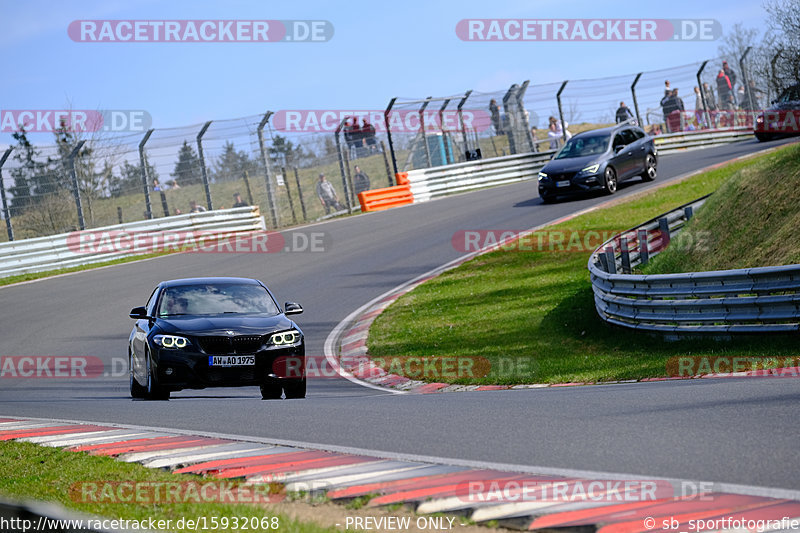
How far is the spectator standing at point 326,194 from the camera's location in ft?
99.4

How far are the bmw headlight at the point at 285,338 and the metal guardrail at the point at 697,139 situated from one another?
88.9 ft

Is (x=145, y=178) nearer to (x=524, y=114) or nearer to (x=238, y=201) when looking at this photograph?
(x=238, y=201)

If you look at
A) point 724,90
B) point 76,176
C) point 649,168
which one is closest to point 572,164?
point 649,168

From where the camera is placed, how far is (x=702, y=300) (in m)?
11.3

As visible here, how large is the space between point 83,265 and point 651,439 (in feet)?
66.1

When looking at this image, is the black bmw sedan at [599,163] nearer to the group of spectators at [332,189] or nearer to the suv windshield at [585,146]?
the suv windshield at [585,146]

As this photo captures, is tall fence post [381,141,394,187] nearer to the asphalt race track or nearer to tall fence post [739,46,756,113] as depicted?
the asphalt race track

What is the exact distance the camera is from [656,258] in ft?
52.8

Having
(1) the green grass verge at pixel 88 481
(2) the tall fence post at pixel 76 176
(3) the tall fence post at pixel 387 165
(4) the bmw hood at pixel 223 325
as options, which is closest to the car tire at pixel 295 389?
(4) the bmw hood at pixel 223 325

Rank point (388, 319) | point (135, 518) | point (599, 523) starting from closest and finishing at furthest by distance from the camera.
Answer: point (599, 523), point (135, 518), point (388, 319)

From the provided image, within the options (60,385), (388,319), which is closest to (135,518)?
(60,385)

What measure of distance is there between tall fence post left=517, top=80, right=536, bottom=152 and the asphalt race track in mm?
14557

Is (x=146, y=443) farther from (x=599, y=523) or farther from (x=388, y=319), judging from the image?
(x=388, y=319)

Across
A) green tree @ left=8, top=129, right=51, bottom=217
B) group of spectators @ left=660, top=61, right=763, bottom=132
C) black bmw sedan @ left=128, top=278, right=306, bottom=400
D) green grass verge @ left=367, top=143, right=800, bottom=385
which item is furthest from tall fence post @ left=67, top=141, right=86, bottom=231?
A: group of spectators @ left=660, top=61, right=763, bottom=132
